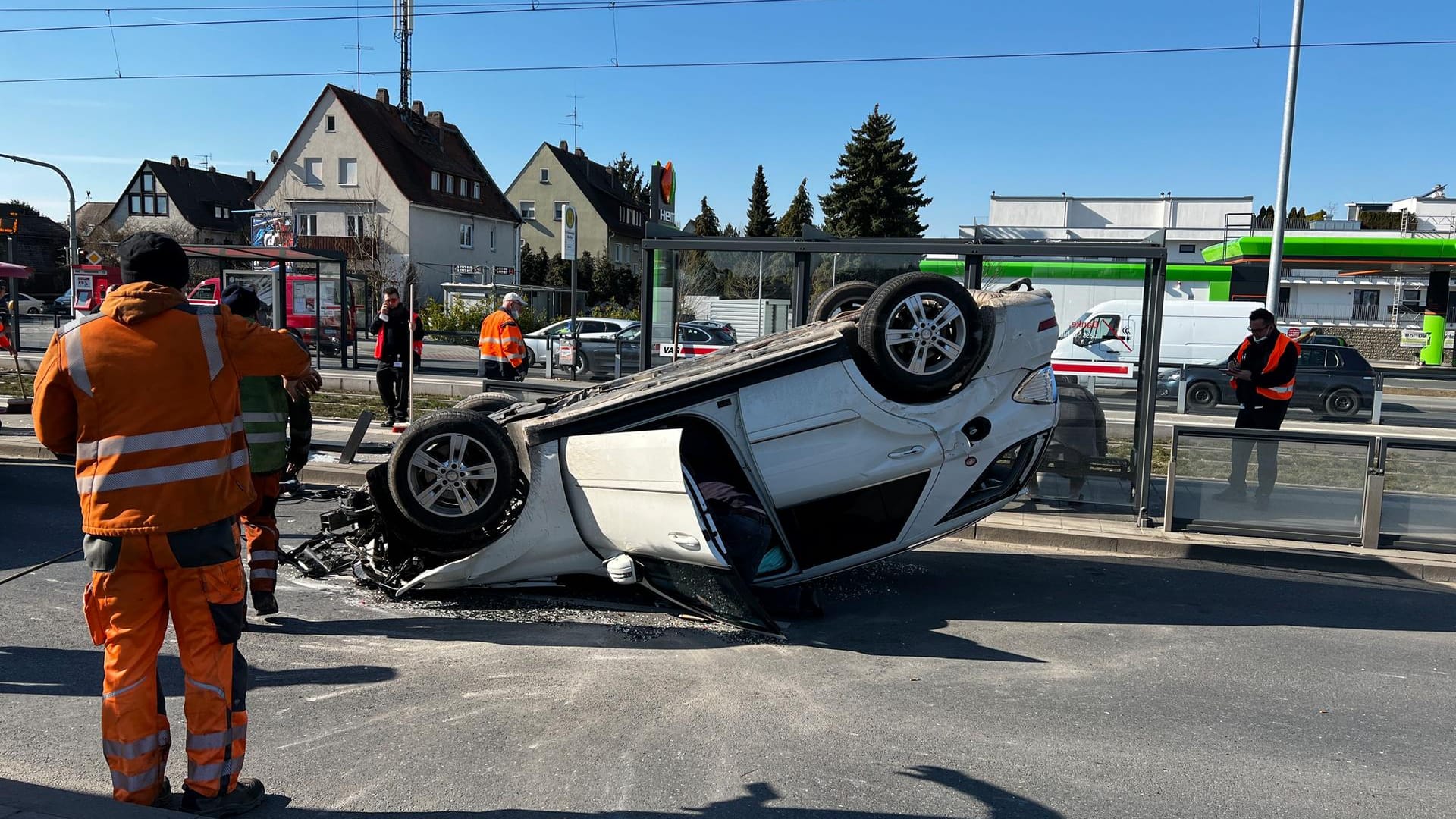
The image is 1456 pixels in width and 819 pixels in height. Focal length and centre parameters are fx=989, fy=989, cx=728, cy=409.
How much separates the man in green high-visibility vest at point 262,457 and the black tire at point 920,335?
10.2 ft

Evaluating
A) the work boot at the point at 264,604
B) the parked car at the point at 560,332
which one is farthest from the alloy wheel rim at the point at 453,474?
the parked car at the point at 560,332

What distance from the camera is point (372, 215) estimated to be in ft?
158

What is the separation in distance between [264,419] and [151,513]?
2.18 meters

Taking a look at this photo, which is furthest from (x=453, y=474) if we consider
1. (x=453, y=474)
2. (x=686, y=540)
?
(x=686, y=540)

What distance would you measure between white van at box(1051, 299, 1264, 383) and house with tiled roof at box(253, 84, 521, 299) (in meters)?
35.2

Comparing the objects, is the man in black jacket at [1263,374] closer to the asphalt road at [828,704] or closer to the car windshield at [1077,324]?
the car windshield at [1077,324]

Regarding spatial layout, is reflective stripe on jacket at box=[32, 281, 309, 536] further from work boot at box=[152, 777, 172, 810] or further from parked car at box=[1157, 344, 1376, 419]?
parked car at box=[1157, 344, 1376, 419]

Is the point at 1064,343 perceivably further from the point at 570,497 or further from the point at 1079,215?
the point at 1079,215

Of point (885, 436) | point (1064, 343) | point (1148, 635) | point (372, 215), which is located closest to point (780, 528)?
point (885, 436)

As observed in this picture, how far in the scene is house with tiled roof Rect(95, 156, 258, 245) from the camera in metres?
56.3

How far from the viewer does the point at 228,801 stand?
320 centimetres

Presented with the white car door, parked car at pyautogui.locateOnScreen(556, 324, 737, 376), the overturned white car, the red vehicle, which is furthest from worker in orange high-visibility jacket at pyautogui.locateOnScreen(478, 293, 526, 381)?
the red vehicle

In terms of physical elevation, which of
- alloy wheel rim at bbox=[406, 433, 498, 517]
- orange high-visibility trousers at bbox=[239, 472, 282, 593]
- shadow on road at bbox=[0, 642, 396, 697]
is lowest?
shadow on road at bbox=[0, 642, 396, 697]

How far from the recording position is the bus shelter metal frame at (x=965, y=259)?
8070 millimetres
